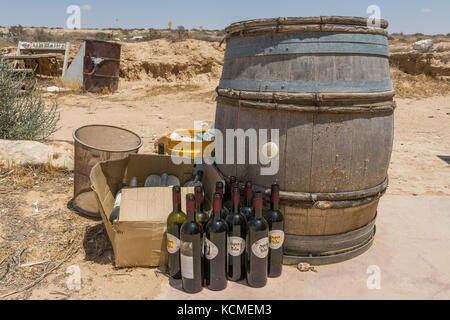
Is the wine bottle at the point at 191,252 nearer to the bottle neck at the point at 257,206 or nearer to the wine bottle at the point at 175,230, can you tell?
the wine bottle at the point at 175,230

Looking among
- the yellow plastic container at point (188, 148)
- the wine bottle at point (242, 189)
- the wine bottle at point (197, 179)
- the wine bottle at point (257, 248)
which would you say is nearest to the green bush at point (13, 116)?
the yellow plastic container at point (188, 148)

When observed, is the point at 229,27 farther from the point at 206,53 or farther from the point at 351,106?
the point at 206,53

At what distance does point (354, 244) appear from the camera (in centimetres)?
294

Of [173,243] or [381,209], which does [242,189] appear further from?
[381,209]

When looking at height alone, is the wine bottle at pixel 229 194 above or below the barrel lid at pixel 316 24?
below

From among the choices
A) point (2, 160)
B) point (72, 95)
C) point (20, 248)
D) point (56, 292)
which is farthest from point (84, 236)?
point (72, 95)

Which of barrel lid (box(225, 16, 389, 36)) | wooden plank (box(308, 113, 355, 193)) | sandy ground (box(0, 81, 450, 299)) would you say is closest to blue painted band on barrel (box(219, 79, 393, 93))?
wooden plank (box(308, 113, 355, 193))

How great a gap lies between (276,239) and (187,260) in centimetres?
64

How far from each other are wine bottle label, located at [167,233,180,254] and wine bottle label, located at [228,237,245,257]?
362 millimetres

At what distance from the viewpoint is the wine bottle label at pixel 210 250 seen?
2.39m

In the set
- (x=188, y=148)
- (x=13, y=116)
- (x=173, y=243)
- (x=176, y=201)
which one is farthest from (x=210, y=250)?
(x=13, y=116)

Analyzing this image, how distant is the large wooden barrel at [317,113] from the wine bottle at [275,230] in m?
0.18

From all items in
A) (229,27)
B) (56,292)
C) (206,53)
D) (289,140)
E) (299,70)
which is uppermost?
(206,53)

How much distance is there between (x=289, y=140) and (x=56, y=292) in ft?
6.34
